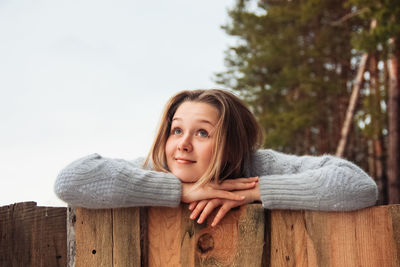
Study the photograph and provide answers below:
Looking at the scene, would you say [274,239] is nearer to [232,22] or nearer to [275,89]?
[275,89]

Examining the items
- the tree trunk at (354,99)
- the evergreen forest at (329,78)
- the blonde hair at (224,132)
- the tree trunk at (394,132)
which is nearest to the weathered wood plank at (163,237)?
the blonde hair at (224,132)

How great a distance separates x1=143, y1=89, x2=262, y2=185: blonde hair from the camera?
230 cm

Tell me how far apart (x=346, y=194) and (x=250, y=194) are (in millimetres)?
440

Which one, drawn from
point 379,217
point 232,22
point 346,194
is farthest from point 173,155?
point 232,22

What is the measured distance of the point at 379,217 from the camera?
6.67ft

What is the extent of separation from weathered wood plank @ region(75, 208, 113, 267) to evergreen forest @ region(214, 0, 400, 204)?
6.52 m

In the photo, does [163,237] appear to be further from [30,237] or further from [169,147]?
[30,237]

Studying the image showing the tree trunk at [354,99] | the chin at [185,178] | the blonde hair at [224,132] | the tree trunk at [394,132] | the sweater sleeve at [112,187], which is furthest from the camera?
the tree trunk at [354,99]

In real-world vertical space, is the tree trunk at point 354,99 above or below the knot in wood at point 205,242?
above

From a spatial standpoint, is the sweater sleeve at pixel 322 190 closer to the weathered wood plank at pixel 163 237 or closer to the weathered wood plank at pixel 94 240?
the weathered wood plank at pixel 163 237

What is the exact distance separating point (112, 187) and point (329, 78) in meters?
12.0

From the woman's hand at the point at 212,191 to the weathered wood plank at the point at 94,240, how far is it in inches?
14.7

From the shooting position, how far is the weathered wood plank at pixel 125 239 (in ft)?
6.72

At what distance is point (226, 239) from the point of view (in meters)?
2.05
